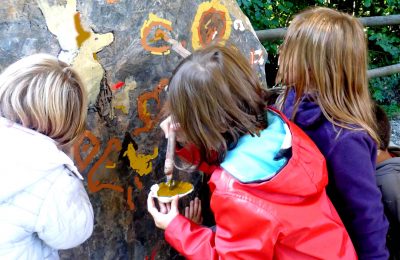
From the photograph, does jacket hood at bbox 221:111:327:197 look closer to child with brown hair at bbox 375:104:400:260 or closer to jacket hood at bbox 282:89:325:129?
jacket hood at bbox 282:89:325:129

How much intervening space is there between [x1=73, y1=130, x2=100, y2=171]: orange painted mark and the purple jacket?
77 centimetres

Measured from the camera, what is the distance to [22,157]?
4.34ft

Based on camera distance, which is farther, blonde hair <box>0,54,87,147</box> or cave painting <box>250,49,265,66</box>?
cave painting <box>250,49,265,66</box>

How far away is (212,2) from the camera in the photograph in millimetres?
2094

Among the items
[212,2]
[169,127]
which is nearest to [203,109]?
[169,127]

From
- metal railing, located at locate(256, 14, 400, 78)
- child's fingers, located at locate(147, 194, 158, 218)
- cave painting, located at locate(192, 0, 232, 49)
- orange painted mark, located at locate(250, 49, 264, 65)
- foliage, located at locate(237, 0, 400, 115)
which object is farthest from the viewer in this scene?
foliage, located at locate(237, 0, 400, 115)

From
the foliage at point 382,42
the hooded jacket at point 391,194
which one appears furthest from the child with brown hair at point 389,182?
the foliage at point 382,42

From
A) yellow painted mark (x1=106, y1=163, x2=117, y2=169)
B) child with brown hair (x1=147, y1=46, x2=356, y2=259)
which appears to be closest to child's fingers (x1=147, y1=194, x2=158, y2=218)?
child with brown hair (x1=147, y1=46, x2=356, y2=259)

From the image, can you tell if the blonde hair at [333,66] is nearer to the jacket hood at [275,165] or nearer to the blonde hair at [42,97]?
the jacket hood at [275,165]

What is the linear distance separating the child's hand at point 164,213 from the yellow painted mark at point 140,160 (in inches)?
10.1

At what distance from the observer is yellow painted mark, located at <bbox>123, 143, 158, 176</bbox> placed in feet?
6.19

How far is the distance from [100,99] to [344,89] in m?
0.86

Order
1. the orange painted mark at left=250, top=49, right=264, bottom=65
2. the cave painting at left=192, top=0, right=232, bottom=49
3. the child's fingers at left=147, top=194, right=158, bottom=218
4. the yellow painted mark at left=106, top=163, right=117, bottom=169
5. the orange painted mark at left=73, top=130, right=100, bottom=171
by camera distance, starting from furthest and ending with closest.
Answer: the orange painted mark at left=250, top=49, right=264, bottom=65, the cave painting at left=192, top=0, right=232, bottom=49, the yellow painted mark at left=106, top=163, right=117, bottom=169, the orange painted mark at left=73, top=130, right=100, bottom=171, the child's fingers at left=147, top=194, right=158, bottom=218

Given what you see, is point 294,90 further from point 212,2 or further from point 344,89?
point 212,2
